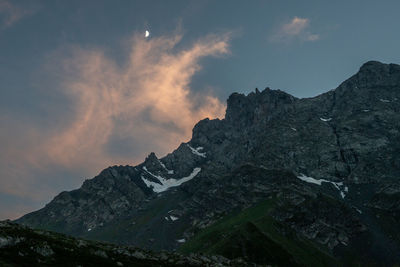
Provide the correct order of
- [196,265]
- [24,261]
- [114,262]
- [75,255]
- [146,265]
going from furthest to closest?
[196,265] → [146,265] → [114,262] → [75,255] → [24,261]

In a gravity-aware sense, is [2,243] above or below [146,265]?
above

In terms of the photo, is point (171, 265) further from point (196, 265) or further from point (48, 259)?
point (48, 259)

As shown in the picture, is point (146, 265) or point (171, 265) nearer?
point (146, 265)

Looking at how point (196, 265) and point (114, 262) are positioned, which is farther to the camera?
point (196, 265)

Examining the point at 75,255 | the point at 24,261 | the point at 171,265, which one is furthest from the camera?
the point at 171,265

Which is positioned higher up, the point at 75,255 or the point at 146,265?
the point at 75,255

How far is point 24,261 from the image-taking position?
1625 inches

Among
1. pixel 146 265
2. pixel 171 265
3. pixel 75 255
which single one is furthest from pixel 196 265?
pixel 75 255

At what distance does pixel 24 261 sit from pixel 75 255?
12170mm

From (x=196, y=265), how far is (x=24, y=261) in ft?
161

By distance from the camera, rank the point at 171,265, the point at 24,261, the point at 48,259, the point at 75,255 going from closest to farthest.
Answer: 1. the point at 24,261
2. the point at 48,259
3. the point at 75,255
4. the point at 171,265

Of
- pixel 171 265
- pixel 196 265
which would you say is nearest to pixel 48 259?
pixel 171 265

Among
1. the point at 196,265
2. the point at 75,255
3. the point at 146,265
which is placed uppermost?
the point at 75,255

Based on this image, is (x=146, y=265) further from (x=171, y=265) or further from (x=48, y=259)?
(x=48, y=259)
